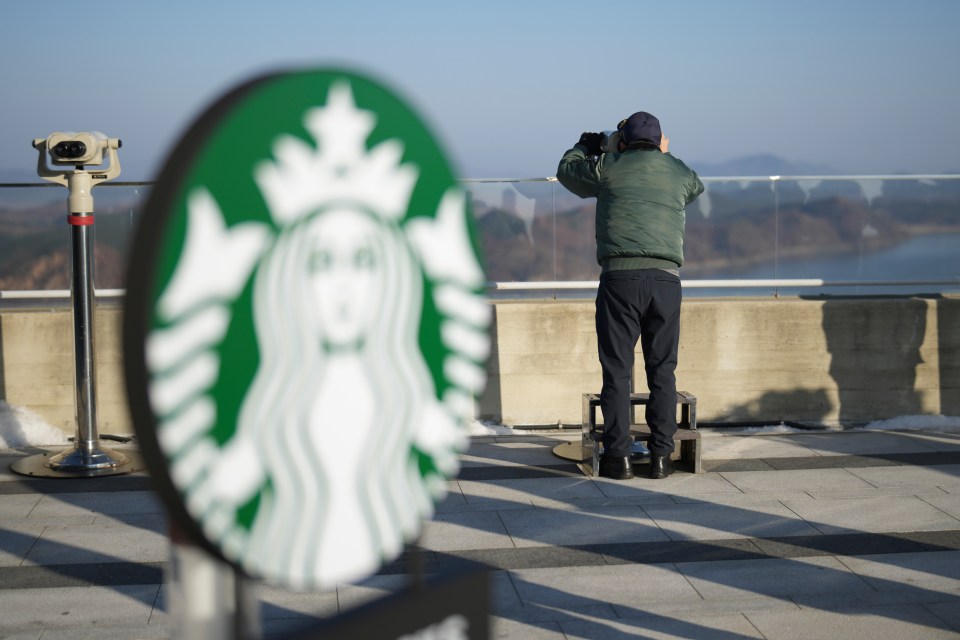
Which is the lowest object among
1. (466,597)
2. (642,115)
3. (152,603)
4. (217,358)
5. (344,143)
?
(152,603)

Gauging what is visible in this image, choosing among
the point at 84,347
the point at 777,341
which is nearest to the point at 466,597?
the point at 84,347

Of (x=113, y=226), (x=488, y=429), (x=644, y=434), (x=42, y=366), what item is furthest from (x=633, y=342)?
(x=113, y=226)

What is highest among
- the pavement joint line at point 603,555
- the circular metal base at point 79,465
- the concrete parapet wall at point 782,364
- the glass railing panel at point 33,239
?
the glass railing panel at point 33,239

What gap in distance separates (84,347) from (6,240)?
221 cm

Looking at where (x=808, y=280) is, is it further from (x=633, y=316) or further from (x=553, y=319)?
(x=633, y=316)

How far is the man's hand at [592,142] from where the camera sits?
689cm

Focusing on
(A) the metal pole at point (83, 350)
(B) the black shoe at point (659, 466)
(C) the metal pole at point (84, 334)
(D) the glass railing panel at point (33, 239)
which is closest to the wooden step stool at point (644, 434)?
(B) the black shoe at point (659, 466)

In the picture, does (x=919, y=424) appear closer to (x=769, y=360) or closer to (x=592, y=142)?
(x=769, y=360)

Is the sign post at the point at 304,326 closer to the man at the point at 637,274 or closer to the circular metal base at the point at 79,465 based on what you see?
the man at the point at 637,274

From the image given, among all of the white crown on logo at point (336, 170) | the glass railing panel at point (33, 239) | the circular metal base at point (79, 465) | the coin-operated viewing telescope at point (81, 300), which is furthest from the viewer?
the glass railing panel at point (33, 239)

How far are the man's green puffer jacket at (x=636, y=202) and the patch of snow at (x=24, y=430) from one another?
4.01m

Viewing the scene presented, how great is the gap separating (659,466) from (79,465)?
11.5 ft

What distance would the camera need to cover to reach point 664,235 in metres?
6.54

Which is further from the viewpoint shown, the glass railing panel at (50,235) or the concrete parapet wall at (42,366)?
the glass railing panel at (50,235)
